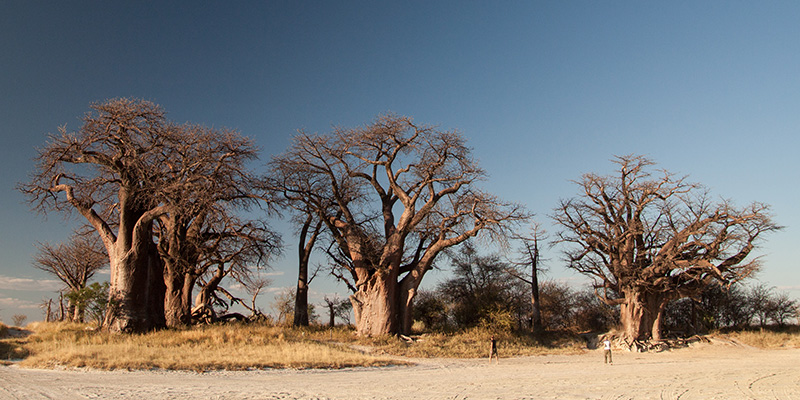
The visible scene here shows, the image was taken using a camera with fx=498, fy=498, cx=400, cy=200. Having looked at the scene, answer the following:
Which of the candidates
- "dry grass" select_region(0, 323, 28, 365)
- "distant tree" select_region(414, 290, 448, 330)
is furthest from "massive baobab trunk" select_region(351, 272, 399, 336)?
"dry grass" select_region(0, 323, 28, 365)

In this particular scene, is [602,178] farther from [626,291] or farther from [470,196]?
[470,196]

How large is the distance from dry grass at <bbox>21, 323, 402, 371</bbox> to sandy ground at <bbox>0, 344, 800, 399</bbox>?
660mm

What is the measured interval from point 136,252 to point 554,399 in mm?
15462

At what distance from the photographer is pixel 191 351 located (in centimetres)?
1388

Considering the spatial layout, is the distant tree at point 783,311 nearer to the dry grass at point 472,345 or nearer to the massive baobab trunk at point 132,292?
the dry grass at point 472,345

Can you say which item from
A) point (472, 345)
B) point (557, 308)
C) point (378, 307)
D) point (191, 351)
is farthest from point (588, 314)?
point (191, 351)

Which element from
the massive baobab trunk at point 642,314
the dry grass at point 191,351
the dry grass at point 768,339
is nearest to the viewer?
the dry grass at point 191,351

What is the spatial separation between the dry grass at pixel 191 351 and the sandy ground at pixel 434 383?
66cm

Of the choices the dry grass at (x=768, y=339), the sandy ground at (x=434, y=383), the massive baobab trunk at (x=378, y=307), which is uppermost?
the massive baobab trunk at (x=378, y=307)

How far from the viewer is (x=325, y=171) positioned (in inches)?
842

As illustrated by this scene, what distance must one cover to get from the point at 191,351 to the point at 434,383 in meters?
7.24

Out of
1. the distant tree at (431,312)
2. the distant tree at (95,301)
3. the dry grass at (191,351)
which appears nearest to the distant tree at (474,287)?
the distant tree at (431,312)

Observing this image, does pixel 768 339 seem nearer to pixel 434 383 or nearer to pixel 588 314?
pixel 588 314

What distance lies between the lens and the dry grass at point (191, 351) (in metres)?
11.9
